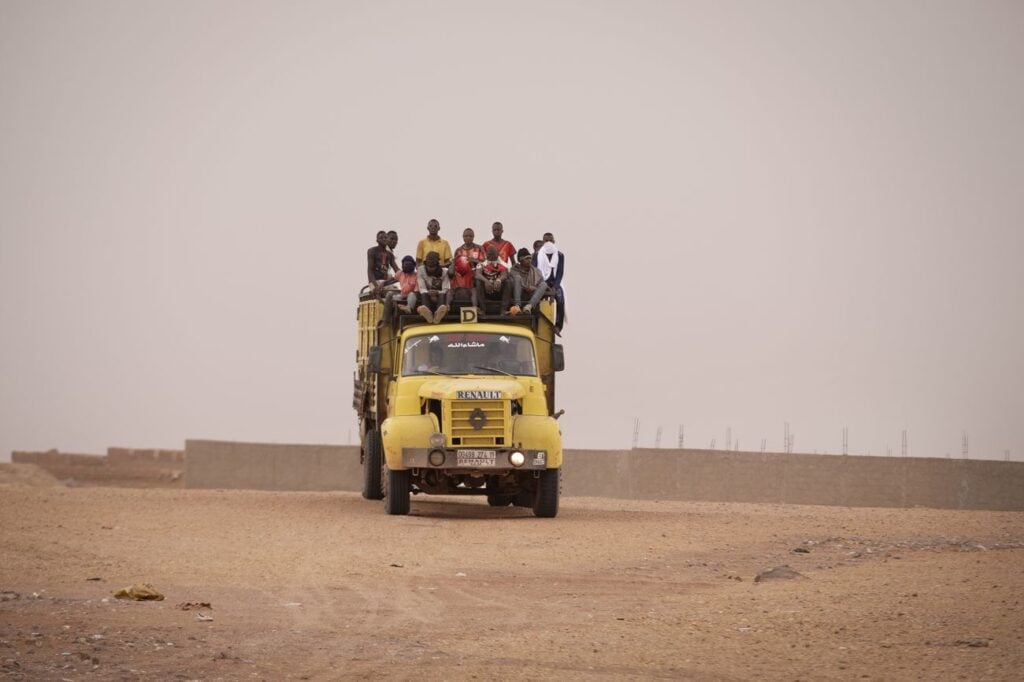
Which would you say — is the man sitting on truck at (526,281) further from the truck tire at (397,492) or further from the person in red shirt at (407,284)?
the truck tire at (397,492)

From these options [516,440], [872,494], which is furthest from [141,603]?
[872,494]

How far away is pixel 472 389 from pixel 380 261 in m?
4.63

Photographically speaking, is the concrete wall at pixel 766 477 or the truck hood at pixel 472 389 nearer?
the truck hood at pixel 472 389

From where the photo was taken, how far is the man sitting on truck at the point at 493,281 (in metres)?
26.5

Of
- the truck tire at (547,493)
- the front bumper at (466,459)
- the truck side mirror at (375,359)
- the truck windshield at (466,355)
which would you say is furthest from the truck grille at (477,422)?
the truck side mirror at (375,359)

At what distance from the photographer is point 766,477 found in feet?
112

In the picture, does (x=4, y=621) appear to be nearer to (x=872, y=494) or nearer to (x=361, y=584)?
(x=361, y=584)

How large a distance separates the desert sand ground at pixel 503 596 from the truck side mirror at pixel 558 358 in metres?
2.35

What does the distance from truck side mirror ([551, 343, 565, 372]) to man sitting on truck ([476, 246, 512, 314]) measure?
3.40ft

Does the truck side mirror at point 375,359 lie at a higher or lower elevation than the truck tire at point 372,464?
higher

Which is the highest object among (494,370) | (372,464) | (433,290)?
(433,290)

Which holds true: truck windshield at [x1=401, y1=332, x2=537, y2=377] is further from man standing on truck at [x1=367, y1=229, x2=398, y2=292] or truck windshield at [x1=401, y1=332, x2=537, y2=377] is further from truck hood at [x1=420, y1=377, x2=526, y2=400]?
man standing on truck at [x1=367, y1=229, x2=398, y2=292]

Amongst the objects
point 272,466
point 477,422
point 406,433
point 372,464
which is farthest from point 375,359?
point 272,466

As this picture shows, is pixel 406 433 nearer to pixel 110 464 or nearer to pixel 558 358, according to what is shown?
pixel 558 358
